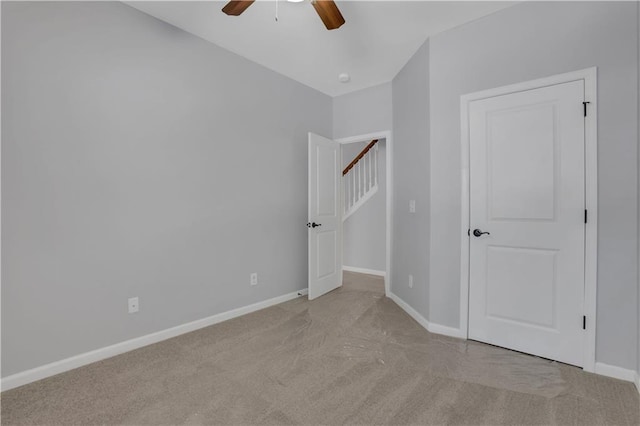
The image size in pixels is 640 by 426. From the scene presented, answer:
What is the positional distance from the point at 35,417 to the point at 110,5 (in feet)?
8.92

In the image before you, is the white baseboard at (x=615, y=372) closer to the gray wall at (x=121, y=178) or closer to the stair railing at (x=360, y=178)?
the gray wall at (x=121, y=178)

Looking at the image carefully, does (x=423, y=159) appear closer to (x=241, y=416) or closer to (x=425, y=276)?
(x=425, y=276)

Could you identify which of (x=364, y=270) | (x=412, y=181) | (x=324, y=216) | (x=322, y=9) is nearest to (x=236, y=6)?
(x=322, y=9)

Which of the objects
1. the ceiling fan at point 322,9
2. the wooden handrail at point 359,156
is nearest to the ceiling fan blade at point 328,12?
the ceiling fan at point 322,9

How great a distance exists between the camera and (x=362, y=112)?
3943 millimetres

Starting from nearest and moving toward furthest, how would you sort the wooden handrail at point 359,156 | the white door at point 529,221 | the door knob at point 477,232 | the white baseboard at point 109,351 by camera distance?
1. the white baseboard at point 109,351
2. the white door at point 529,221
3. the door knob at point 477,232
4. the wooden handrail at point 359,156

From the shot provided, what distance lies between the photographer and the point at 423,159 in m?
2.90

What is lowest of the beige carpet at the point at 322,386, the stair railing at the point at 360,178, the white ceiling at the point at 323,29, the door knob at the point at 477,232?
the beige carpet at the point at 322,386

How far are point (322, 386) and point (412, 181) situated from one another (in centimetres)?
212

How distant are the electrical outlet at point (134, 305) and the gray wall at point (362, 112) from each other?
3060mm

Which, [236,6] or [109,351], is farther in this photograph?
A: [109,351]

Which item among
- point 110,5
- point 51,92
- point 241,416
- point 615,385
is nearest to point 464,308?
point 615,385

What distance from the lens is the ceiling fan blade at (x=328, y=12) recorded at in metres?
1.90

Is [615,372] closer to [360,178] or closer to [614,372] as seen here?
[614,372]
